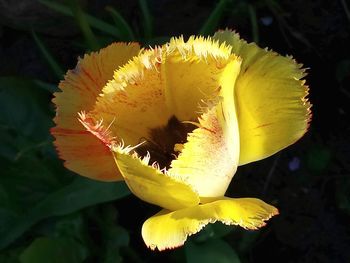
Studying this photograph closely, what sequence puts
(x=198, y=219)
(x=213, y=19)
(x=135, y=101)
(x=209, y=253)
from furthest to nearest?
(x=213, y=19), (x=209, y=253), (x=135, y=101), (x=198, y=219)

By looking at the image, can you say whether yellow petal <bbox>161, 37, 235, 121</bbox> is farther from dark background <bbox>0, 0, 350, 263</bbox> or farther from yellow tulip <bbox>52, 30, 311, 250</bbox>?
dark background <bbox>0, 0, 350, 263</bbox>

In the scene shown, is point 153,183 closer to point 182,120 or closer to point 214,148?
point 214,148

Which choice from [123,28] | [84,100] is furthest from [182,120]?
[123,28]

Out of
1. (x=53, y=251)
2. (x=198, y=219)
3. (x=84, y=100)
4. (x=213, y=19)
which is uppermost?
(x=213, y=19)

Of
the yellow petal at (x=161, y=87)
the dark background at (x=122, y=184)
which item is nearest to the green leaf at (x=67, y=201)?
the dark background at (x=122, y=184)

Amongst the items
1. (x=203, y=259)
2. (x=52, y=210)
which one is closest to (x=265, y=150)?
(x=203, y=259)

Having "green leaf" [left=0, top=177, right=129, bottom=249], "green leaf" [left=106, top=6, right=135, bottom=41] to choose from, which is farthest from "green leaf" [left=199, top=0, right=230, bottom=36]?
"green leaf" [left=0, top=177, right=129, bottom=249]
